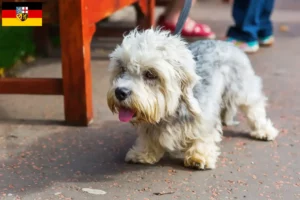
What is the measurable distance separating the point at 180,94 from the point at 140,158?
1.75ft

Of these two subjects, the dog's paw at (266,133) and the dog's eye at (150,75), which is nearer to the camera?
the dog's eye at (150,75)

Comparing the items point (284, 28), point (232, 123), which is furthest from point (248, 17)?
point (232, 123)

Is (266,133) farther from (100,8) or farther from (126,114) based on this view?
(100,8)

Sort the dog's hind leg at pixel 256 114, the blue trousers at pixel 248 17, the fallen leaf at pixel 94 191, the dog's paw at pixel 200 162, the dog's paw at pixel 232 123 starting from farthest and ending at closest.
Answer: the blue trousers at pixel 248 17, the dog's paw at pixel 232 123, the dog's hind leg at pixel 256 114, the dog's paw at pixel 200 162, the fallen leaf at pixel 94 191

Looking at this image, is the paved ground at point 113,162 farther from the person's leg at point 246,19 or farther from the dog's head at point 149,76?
the person's leg at point 246,19

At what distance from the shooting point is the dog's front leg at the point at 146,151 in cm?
349

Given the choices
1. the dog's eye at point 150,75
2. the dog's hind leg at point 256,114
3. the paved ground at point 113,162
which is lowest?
the paved ground at point 113,162

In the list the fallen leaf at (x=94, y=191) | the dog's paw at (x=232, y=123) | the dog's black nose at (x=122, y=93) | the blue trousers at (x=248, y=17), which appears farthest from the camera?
the blue trousers at (x=248, y=17)

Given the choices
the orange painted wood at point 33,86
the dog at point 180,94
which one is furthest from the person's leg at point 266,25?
the orange painted wood at point 33,86

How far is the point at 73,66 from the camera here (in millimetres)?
4012

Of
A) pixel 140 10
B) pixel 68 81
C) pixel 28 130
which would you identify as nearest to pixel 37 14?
pixel 68 81

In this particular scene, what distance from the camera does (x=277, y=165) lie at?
3.48 metres

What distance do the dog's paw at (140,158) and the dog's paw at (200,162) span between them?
214 mm

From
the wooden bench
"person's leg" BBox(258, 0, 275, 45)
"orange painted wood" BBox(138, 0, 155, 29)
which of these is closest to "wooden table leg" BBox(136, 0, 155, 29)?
"orange painted wood" BBox(138, 0, 155, 29)
